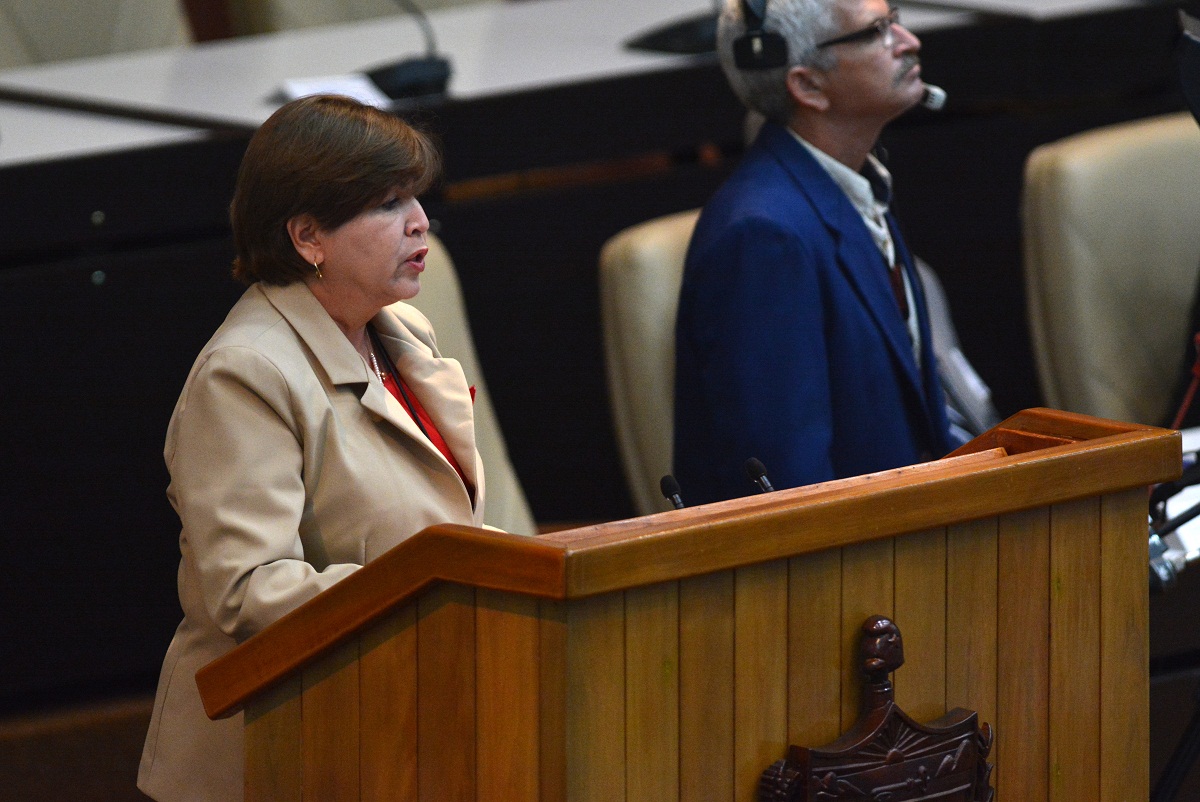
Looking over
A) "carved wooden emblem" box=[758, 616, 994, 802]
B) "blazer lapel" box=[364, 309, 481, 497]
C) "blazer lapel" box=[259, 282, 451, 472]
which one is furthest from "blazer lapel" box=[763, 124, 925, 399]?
"carved wooden emblem" box=[758, 616, 994, 802]

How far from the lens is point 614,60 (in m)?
3.15

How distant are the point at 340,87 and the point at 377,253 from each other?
1402 millimetres

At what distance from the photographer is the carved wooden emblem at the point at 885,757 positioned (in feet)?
4.16

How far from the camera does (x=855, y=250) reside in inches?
86.8

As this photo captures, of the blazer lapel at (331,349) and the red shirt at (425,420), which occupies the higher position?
the blazer lapel at (331,349)

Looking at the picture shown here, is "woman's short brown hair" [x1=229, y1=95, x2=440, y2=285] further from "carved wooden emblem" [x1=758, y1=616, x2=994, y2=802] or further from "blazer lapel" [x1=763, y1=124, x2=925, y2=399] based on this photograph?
"blazer lapel" [x1=763, y1=124, x2=925, y2=399]

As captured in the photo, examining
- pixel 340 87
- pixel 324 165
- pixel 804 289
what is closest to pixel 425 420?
pixel 324 165

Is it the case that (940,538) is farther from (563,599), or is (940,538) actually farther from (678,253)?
(678,253)

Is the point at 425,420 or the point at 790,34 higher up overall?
the point at 790,34

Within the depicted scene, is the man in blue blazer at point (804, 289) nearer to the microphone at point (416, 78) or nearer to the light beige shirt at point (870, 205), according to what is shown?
the light beige shirt at point (870, 205)

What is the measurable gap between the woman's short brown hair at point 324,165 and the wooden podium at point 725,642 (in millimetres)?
391

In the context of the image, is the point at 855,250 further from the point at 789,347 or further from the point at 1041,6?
the point at 1041,6

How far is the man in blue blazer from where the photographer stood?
2100 millimetres

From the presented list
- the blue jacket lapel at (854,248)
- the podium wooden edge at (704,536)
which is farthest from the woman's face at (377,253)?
the blue jacket lapel at (854,248)
